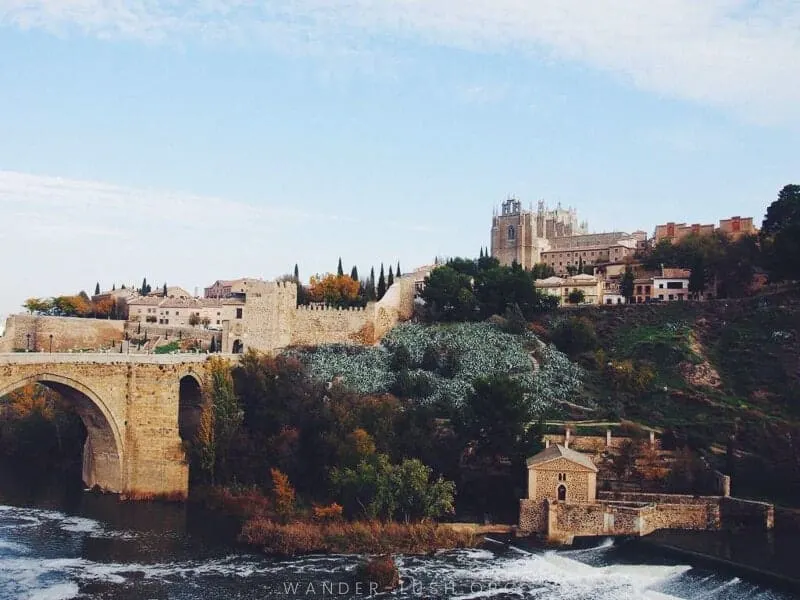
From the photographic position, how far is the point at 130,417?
1097 inches

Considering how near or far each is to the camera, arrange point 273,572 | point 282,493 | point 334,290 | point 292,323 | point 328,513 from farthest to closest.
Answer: point 334,290 < point 292,323 < point 282,493 < point 328,513 < point 273,572

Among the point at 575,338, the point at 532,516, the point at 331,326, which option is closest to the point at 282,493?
the point at 532,516

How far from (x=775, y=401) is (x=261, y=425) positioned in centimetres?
1780

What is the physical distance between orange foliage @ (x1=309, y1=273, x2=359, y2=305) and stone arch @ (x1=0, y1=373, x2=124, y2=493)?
1746cm

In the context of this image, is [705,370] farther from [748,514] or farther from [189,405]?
[189,405]

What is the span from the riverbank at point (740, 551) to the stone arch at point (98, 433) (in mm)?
16119

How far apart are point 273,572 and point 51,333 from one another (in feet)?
81.2

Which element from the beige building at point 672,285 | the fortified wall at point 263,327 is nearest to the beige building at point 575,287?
the beige building at point 672,285

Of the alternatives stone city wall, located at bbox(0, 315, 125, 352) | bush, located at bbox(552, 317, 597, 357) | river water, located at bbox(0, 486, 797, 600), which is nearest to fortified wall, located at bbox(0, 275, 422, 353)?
stone city wall, located at bbox(0, 315, 125, 352)

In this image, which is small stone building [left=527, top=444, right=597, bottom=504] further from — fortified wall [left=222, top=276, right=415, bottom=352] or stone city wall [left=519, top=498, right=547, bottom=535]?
fortified wall [left=222, top=276, right=415, bottom=352]

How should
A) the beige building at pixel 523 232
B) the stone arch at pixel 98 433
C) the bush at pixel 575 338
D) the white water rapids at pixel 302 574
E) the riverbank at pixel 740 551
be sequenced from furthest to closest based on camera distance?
the beige building at pixel 523 232 < the bush at pixel 575 338 < the stone arch at pixel 98 433 < the riverbank at pixel 740 551 < the white water rapids at pixel 302 574

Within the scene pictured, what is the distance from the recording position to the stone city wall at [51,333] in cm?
3962

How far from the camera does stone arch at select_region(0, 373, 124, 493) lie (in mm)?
26875

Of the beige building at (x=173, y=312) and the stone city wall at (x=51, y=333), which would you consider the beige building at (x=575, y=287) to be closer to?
the beige building at (x=173, y=312)
